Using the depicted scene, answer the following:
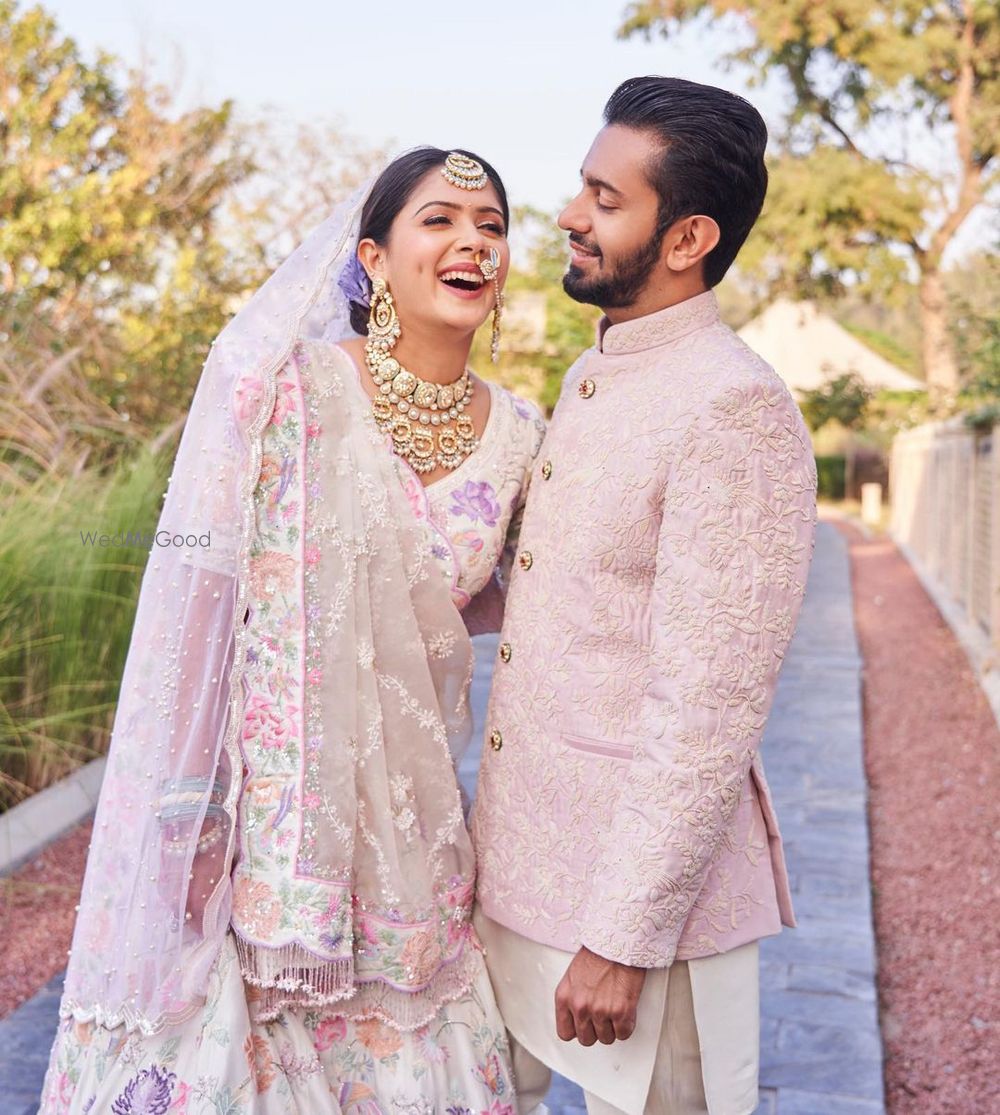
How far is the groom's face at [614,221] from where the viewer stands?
189 centimetres

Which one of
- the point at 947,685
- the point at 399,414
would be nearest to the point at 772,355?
the point at 947,685

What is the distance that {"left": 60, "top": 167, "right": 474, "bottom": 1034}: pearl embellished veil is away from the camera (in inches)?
75.2

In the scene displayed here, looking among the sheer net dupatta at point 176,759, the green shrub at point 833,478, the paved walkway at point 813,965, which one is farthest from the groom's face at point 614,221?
the green shrub at point 833,478

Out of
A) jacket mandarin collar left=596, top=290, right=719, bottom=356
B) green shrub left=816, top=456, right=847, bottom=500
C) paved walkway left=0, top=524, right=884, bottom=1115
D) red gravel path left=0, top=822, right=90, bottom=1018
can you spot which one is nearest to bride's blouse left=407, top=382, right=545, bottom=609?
jacket mandarin collar left=596, top=290, right=719, bottom=356

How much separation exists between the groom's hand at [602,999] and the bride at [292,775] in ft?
0.99

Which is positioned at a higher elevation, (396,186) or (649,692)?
(396,186)

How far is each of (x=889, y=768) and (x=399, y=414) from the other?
483cm

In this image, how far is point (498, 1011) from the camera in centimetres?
216

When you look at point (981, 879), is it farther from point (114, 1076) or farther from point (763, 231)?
point (763, 231)

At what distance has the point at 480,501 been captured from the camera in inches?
85.2

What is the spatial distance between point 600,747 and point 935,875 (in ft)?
11.0

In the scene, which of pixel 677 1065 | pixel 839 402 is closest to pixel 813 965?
pixel 677 1065

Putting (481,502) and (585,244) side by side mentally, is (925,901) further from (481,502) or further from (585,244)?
(585,244)

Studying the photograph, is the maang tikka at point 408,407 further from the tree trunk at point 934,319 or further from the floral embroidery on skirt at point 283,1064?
the tree trunk at point 934,319
